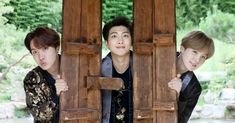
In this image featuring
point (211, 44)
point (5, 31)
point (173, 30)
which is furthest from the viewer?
point (5, 31)

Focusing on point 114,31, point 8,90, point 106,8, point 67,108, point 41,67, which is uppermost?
point 106,8

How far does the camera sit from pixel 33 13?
19.3 feet

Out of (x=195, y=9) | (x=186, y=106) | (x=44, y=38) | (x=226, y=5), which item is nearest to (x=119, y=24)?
(x=44, y=38)

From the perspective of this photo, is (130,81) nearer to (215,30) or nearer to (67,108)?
(67,108)

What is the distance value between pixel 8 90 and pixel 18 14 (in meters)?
0.95

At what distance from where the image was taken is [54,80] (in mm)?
1868

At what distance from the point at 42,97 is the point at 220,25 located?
4434mm

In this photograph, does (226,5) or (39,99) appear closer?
(39,99)

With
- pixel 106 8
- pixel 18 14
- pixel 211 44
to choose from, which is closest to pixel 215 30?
pixel 106 8

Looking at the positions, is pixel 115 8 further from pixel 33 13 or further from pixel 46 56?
pixel 46 56

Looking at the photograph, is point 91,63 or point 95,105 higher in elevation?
point 91,63

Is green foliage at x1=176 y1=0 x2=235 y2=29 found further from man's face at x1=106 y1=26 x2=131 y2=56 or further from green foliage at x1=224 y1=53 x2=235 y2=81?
man's face at x1=106 y1=26 x2=131 y2=56

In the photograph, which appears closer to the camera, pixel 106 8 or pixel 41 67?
pixel 41 67

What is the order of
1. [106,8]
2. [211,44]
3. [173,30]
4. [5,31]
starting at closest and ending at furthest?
1. [173,30]
2. [211,44]
3. [106,8]
4. [5,31]
